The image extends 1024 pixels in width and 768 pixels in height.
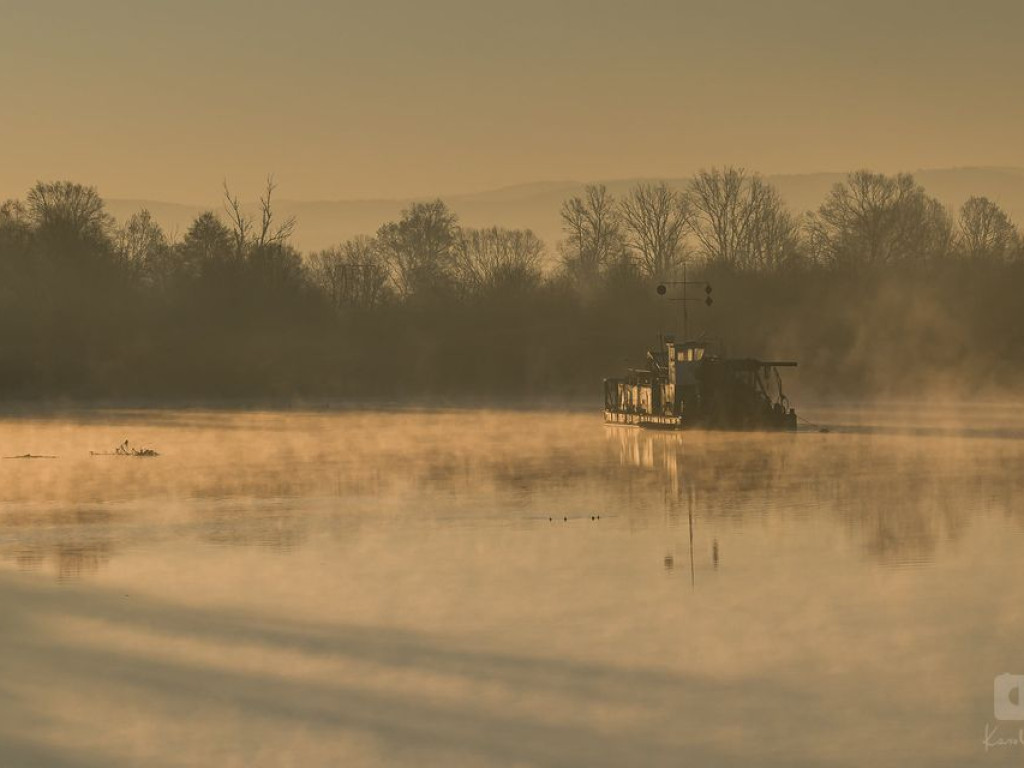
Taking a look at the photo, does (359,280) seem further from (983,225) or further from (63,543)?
(63,543)

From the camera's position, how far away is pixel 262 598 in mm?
24469

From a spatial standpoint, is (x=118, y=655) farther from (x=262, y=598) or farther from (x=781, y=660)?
(x=781, y=660)

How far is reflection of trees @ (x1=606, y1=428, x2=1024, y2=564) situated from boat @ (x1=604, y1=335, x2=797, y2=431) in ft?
29.3

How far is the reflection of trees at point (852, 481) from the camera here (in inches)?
1262

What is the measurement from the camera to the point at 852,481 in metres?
41.9

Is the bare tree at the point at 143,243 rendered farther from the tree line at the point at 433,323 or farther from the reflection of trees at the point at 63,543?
the reflection of trees at the point at 63,543

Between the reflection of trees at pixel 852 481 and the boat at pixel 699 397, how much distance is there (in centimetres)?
892

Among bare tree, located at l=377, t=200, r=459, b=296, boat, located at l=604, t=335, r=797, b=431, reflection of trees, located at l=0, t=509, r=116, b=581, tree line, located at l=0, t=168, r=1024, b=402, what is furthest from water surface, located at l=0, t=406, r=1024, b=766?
bare tree, located at l=377, t=200, r=459, b=296

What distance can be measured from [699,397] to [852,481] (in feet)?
105

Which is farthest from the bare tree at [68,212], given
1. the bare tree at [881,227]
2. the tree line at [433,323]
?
the bare tree at [881,227]

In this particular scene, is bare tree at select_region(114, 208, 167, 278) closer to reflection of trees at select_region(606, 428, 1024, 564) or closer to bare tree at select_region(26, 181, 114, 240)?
bare tree at select_region(26, 181, 114, 240)

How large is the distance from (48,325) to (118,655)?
9790cm

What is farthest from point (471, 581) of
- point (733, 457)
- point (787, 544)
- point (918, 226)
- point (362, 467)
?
point (918, 226)

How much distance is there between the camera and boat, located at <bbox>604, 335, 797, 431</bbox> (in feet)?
234
